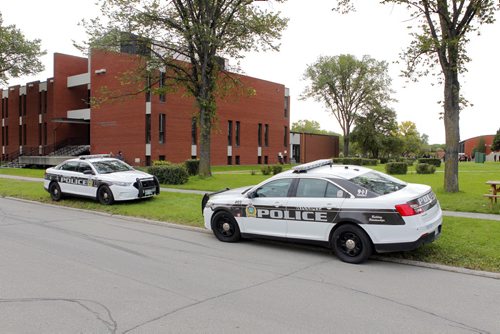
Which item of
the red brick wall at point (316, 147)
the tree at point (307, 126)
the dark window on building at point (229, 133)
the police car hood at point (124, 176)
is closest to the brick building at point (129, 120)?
the dark window on building at point (229, 133)

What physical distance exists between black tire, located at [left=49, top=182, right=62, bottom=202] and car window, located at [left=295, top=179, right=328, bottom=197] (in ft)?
34.7

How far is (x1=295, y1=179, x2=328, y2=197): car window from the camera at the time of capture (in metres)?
7.07

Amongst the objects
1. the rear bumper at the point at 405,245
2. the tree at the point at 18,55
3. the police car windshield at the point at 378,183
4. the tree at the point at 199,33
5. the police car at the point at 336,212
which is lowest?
the rear bumper at the point at 405,245

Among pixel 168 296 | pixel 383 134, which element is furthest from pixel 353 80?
pixel 168 296

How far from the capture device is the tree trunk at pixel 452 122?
13.2m

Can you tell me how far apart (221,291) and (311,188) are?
2.85m

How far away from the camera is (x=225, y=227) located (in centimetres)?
820

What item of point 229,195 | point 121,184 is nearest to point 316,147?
point 121,184

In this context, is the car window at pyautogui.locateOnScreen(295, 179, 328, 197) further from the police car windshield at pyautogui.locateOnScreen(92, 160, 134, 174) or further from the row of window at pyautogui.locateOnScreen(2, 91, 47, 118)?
the row of window at pyautogui.locateOnScreen(2, 91, 47, 118)

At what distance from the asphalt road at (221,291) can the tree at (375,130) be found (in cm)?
6014

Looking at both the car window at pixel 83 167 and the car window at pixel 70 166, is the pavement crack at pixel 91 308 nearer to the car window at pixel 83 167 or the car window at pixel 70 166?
the car window at pixel 83 167

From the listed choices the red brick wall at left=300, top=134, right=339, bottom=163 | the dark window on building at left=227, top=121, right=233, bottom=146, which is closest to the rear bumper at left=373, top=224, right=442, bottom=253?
the dark window on building at left=227, top=121, right=233, bottom=146

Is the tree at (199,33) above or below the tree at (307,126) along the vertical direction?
below

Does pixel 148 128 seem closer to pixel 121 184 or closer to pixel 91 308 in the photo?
pixel 121 184
